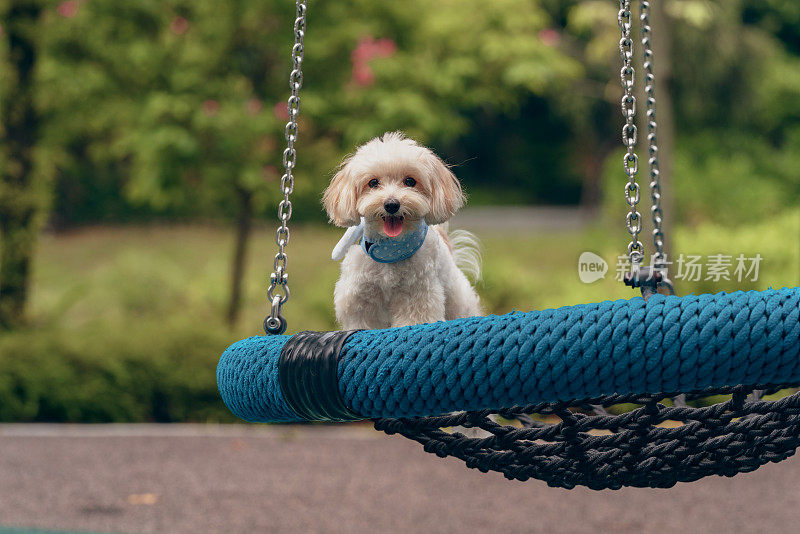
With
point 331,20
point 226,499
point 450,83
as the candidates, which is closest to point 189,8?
point 331,20

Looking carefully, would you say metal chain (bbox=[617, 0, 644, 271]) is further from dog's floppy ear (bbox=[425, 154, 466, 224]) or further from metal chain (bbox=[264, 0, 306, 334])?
metal chain (bbox=[264, 0, 306, 334])

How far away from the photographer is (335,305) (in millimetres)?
1912

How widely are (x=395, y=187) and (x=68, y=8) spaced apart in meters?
8.50

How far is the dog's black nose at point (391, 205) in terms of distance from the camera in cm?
170

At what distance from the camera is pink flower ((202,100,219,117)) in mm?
8477

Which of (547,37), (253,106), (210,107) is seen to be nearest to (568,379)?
(210,107)

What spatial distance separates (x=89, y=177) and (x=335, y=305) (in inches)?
814

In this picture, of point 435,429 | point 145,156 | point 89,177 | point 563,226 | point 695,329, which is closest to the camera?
point 695,329

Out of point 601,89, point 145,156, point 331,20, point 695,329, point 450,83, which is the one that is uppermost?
point 601,89

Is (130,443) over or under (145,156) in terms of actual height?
under

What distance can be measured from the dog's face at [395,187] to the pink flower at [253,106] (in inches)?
285

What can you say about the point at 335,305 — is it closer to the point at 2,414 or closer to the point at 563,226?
the point at 2,414

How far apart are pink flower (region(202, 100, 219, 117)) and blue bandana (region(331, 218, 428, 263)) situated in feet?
22.7

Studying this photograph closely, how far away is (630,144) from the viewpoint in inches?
81.0
